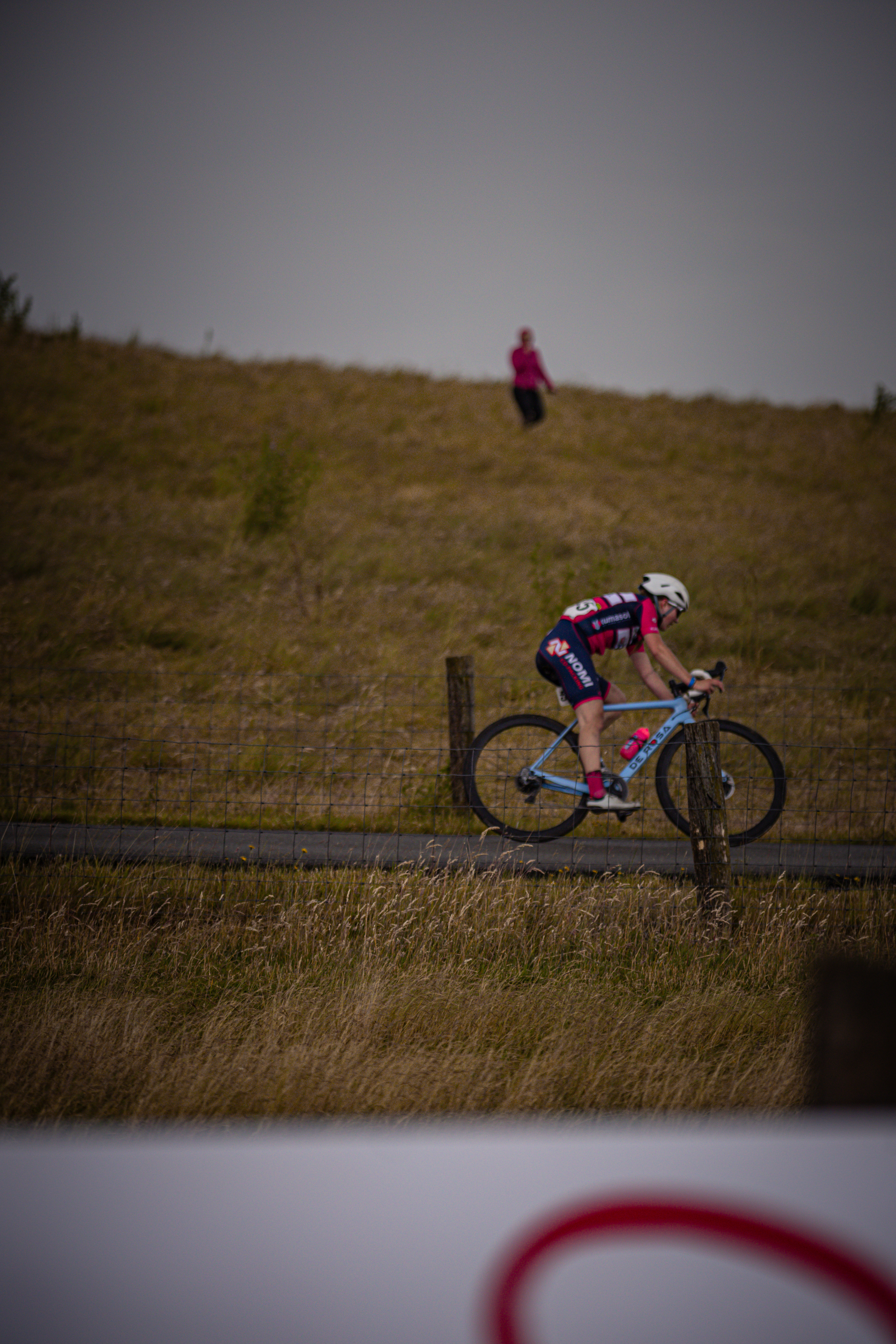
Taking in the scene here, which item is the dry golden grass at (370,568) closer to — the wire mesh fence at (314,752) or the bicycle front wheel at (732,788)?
the wire mesh fence at (314,752)

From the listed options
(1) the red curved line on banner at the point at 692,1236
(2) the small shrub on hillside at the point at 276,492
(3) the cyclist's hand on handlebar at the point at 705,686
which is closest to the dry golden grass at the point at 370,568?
(2) the small shrub on hillside at the point at 276,492

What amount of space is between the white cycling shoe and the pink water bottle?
1.16ft

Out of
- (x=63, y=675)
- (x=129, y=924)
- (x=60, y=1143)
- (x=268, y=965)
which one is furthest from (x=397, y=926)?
(x=63, y=675)

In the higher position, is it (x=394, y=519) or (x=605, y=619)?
(x=394, y=519)

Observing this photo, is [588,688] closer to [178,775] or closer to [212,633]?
[178,775]

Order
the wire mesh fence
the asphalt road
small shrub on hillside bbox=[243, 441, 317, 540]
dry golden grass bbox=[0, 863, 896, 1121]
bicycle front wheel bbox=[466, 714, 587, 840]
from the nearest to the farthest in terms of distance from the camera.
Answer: dry golden grass bbox=[0, 863, 896, 1121] < the asphalt road < bicycle front wheel bbox=[466, 714, 587, 840] < the wire mesh fence < small shrub on hillside bbox=[243, 441, 317, 540]

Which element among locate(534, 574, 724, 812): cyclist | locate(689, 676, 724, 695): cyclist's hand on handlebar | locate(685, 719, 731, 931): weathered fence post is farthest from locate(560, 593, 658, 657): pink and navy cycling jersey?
locate(685, 719, 731, 931): weathered fence post

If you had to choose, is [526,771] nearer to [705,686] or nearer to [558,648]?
[558,648]

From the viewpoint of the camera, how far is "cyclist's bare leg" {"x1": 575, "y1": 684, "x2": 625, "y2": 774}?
6.48 metres

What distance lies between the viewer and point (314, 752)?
9.44m

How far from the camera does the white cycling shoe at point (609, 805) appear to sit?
6.45 meters

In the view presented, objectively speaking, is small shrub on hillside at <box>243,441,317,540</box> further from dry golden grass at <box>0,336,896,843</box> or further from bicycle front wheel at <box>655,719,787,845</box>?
bicycle front wheel at <box>655,719,787,845</box>

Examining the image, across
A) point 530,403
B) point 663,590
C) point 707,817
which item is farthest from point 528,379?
point 707,817

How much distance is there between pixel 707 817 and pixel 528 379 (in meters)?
18.0
